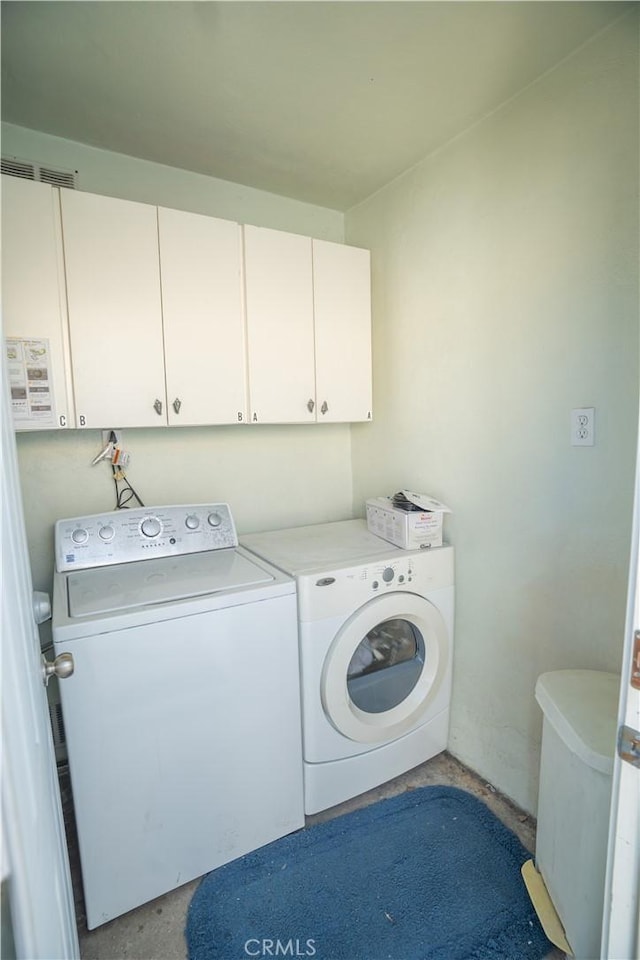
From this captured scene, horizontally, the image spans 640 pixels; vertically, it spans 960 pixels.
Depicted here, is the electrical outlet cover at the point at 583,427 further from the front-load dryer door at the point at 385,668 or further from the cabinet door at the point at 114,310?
the cabinet door at the point at 114,310

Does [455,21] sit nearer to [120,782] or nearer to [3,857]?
[3,857]

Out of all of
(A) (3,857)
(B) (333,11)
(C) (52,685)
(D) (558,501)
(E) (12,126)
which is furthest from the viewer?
(C) (52,685)

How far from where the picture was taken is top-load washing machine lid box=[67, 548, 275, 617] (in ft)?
4.36

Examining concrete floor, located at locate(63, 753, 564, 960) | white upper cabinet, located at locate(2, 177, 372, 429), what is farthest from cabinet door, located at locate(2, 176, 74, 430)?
concrete floor, located at locate(63, 753, 564, 960)

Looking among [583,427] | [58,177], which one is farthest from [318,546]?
[58,177]

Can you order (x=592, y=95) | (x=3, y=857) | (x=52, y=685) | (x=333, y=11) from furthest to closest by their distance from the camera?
(x=52, y=685)
(x=592, y=95)
(x=333, y=11)
(x=3, y=857)

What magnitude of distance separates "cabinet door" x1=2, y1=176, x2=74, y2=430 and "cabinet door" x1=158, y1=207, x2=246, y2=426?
345 millimetres

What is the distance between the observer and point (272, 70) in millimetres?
1387

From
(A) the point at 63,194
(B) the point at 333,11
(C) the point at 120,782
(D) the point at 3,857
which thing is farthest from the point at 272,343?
(D) the point at 3,857

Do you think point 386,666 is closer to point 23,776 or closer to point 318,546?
point 318,546

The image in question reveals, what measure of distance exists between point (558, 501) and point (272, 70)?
1.61 meters

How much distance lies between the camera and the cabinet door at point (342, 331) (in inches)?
80.0

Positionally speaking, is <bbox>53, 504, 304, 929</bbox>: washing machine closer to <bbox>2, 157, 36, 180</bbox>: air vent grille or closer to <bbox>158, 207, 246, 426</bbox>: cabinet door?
<bbox>158, 207, 246, 426</bbox>: cabinet door

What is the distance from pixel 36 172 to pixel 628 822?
8.21 feet
